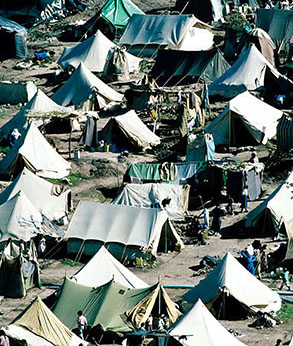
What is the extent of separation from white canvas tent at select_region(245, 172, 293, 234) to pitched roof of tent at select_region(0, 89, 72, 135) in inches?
567

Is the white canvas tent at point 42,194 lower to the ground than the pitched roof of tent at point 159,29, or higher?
higher

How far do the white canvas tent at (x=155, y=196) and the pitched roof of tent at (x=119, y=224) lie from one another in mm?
2231

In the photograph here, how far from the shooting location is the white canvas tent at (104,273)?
40.8 m

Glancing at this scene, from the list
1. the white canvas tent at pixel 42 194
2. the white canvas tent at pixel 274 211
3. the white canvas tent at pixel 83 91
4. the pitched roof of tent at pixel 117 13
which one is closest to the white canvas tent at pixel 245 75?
the white canvas tent at pixel 83 91

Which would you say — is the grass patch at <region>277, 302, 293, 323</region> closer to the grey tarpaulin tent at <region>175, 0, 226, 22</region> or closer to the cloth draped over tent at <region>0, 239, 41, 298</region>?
the cloth draped over tent at <region>0, 239, 41, 298</region>

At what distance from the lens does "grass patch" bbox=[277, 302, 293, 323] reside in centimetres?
3908

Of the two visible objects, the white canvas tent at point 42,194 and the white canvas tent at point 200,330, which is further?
the white canvas tent at point 42,194

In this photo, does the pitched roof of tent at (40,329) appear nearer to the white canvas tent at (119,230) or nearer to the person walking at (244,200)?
the white canvas tent at (119,230)

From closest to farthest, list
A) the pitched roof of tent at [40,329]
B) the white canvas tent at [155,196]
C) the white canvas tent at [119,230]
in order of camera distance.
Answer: the pitched roof of tent at [40,329], the white canvas tent at [119,230], the white canvas tent at [155,196]

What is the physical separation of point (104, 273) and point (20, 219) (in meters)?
5.97

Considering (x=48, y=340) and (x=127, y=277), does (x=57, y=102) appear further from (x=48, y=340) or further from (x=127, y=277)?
(x=48, y=340)

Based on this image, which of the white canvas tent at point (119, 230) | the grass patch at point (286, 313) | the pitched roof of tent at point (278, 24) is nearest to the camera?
the grass patch at point (286, 313)

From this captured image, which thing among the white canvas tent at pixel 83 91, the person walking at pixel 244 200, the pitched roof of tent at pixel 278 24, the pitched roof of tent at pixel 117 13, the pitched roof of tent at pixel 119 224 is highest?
the pitched roof of tent at pixel 119 224

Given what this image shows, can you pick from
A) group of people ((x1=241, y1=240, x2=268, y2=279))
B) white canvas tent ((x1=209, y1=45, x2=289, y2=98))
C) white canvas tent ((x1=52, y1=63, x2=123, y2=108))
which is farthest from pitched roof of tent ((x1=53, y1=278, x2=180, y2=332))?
white canvas tent ((x1=209, y1=45, x2=289, y2=98))
